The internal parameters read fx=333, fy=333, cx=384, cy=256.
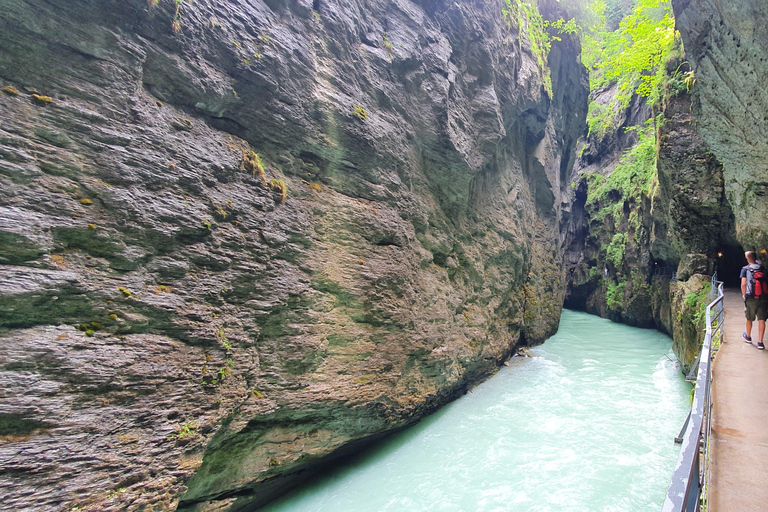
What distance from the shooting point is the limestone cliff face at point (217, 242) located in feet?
10.4

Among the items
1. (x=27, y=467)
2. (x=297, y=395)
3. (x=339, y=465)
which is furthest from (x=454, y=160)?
(x=27, y=467)

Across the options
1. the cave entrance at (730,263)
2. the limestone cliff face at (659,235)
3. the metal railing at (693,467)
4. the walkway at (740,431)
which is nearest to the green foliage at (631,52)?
the limestone cliff face at (659,235)

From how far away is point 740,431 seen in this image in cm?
322

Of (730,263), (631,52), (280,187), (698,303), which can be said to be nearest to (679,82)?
(631,52)

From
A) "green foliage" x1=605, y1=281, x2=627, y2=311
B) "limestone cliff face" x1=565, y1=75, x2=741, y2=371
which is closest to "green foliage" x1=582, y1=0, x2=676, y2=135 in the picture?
"limestone cliff face" x1=565, y1=75, x2=741, y2=371

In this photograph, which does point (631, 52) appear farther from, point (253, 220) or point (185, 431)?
point (185, 431)

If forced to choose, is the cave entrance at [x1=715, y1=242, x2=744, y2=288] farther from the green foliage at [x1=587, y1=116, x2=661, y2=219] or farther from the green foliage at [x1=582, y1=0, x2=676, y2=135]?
the green foliage at [x1=582, y1=0, x2=676, y2=135]

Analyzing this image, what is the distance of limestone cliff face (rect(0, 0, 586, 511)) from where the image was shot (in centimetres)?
317

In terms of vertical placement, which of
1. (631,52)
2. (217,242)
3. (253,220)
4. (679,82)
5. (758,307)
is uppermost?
(631,52)

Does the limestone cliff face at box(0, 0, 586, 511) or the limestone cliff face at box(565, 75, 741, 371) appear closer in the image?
the limestone cliff face at box(0, 0, 586, 511)

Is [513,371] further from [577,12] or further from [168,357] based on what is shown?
[577,12]

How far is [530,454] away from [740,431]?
3376mm

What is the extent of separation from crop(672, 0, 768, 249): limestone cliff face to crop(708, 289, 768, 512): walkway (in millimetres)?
2953

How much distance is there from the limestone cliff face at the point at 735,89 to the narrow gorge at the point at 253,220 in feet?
0.17
